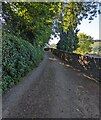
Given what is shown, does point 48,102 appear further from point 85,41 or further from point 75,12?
point 85,41

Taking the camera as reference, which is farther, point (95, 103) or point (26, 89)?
point (26, 89)

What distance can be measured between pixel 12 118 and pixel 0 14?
5.72 m

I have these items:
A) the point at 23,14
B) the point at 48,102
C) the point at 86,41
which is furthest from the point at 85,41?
the point at 48,102

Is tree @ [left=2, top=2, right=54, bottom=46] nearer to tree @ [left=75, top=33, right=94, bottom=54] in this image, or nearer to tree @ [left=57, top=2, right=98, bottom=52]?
tree @ [left=57, top=2, right=98, bottom=52]

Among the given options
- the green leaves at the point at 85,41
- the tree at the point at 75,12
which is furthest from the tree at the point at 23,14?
the green leaves at the point at 85,41

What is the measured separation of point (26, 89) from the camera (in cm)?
748

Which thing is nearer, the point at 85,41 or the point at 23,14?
the point at 23,14

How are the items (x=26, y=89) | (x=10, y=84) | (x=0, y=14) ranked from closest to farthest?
(x=10, y=84) → (x=26, y=89) → (x=0, y=14)

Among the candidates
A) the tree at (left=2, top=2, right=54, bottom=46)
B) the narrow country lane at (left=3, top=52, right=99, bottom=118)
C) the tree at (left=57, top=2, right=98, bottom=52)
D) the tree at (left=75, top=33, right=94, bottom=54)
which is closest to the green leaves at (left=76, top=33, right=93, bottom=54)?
the tree at (left=75, top=33, right=94, bottom=54)

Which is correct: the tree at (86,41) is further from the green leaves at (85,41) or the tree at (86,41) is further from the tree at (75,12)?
the tree at (75,12)

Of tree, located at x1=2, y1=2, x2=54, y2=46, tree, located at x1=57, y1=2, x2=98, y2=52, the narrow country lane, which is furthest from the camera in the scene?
tree, located at x1=57, y1=2, x2=98, y2=52

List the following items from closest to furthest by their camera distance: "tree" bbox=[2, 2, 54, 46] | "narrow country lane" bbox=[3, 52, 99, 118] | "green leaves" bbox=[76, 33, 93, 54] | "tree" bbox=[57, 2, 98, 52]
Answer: "narrow country lane" bbox=[3, 52, 99, 118] → "tree" bbox=[2, 2, 54, 46] → "tree" bbox=[57, 2, 98, 52] → "green leaves" bbox=[76, 33, 93, 54]

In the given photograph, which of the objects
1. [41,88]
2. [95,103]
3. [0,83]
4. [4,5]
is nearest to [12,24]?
[4,5]

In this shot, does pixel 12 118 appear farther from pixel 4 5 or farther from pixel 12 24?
pixel 12 24
